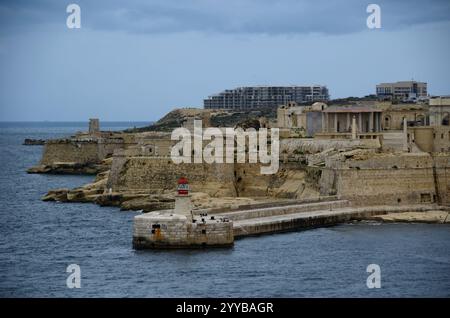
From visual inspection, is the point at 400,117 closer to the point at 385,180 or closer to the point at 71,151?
the point at 385,180

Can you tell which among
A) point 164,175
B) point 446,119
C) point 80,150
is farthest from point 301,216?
point 80,150

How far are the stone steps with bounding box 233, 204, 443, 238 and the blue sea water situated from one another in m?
0.58

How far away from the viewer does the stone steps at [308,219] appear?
45156 millimetres

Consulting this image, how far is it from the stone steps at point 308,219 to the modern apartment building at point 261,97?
84139 mm

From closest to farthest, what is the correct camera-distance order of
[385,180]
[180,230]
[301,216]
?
1. [180,230]
2. [301,216]
3. [385,180]

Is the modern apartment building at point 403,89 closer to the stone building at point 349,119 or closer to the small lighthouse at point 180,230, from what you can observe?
the stone building at point 349,119

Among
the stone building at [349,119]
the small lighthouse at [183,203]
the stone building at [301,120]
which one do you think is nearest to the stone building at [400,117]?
the stone building at [349,119]

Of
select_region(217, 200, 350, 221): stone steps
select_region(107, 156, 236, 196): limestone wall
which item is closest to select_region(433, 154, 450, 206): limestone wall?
select_region(217, 200, 350, 221): stone steps

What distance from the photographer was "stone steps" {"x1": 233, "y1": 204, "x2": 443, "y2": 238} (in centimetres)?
4516

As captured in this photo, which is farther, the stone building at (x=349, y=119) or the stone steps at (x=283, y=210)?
the stone building at (x=349, y=119)

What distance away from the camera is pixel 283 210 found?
48.5 meters

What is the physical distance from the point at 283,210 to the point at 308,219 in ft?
4.20
